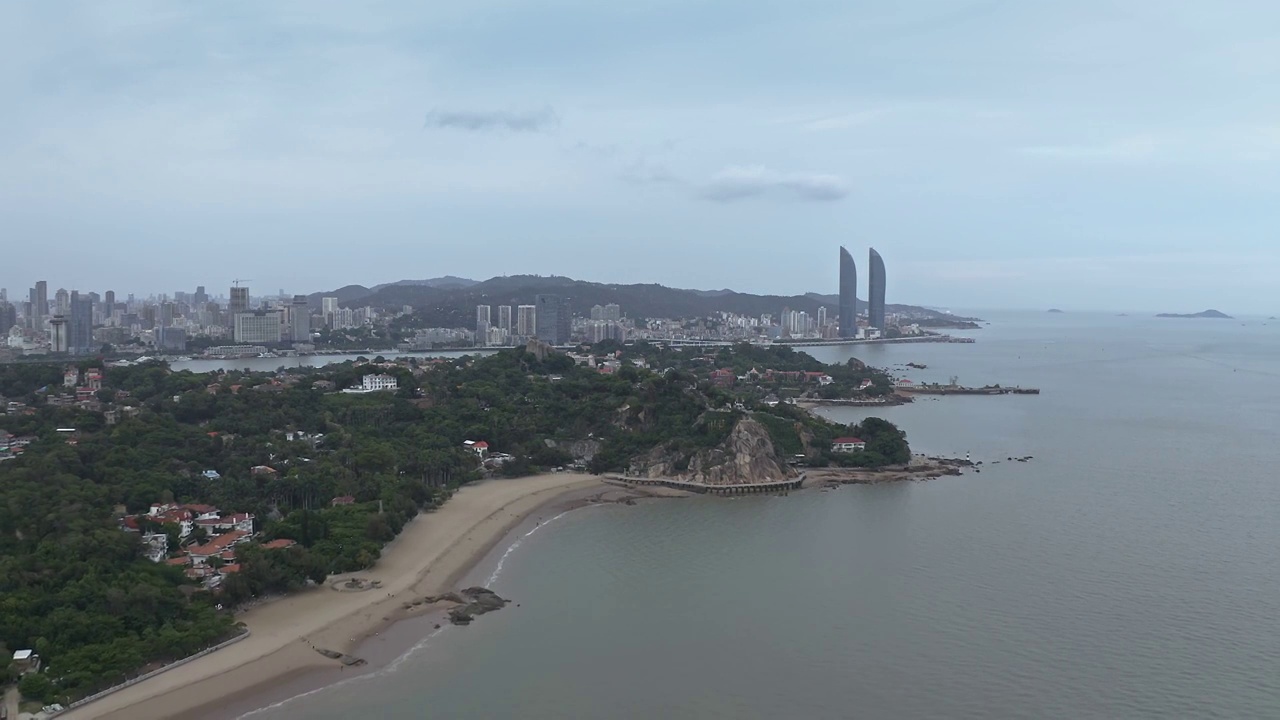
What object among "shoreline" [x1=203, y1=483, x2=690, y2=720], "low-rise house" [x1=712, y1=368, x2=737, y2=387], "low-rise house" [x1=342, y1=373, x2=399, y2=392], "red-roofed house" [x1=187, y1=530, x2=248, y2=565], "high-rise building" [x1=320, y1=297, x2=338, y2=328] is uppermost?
"high-rise building" [x1=320, y1=297, x2=338, y2=328]

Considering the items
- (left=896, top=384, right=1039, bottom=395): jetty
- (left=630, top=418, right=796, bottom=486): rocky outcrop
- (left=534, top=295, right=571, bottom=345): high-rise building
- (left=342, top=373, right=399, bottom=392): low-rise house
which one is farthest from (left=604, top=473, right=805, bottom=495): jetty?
(left=534, top=295, right=571, bottom=345): high-rise building

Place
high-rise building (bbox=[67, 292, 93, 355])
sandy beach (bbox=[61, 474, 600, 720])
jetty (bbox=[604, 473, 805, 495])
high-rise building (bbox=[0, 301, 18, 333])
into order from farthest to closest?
high-rise building (bbox=[0, 301, 18, 333]) → high-rise building (bbox=[67, 292, 93, 355]) → jetty (bbox=[604, 473, 805, 495]) → sandy beach (bbox=[61, 474, 600, 720])

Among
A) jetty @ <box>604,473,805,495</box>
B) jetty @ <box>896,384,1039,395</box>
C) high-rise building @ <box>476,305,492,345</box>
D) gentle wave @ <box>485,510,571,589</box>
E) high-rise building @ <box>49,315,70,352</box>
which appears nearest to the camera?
gentle wave @ <box>485,510,571,589</box>

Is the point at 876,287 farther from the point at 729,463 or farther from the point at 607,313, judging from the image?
the point at 729,463

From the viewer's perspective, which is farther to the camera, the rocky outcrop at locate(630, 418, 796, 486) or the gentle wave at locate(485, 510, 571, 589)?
the rocky outcrop at locate(630, 418, 796, 486)

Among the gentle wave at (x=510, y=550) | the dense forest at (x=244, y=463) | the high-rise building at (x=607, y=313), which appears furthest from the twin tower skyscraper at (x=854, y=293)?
the gentle wave at (x=510, y=550)

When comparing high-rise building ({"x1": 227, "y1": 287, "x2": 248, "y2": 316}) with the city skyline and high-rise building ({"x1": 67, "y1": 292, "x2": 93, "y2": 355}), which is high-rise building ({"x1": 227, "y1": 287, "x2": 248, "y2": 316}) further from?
the city skyline

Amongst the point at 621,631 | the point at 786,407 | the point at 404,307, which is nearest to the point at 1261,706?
the point at 621,631
